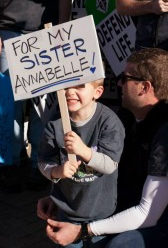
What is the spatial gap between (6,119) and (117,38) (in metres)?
1.05

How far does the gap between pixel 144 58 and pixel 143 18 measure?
855 mm

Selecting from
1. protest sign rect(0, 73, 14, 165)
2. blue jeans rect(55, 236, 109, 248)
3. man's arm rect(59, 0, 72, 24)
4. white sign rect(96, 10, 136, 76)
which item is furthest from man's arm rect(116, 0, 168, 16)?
blue jeans rect(55, 236, 109, 248)

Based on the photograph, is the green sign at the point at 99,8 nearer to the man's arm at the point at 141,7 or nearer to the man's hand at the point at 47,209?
the man's arm at the point at 141,7

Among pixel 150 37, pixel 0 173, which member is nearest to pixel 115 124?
pixel 150 37

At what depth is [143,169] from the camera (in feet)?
8.80

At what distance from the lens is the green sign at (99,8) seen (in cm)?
454

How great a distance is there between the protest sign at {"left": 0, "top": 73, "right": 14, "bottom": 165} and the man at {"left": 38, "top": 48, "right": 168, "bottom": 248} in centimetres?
152

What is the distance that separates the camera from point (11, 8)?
4070 mm

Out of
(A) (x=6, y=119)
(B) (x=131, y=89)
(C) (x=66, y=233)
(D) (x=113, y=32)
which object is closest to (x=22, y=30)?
(A) (x=6, y=119)

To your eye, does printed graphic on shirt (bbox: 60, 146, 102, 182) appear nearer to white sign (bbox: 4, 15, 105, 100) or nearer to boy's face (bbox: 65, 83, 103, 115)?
boy's face (bbox: 65, 83, 103, 115)

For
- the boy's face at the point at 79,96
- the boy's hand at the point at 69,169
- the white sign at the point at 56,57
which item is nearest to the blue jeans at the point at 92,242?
the boy's hand at the point at 69,169

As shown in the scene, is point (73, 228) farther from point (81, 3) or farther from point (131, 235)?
point (81, 3)

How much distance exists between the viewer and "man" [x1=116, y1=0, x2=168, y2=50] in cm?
329

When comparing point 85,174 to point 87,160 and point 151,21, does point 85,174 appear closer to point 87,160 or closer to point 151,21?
point 87,160
